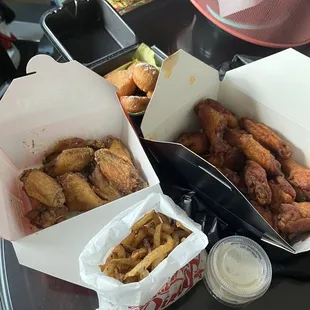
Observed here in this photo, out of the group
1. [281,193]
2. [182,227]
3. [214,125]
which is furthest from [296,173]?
[182,227]

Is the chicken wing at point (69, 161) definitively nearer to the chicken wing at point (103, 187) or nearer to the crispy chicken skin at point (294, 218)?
the chicken wing at point (103, 187)

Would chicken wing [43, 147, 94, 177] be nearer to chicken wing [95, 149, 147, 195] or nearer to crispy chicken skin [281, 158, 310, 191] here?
chicken wing [95, 149, 147, 195]

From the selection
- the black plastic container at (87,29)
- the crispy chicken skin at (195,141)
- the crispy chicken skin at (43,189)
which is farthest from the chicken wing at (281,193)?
the black plastic container at (87,29)

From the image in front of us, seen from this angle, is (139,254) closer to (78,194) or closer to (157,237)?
(157,237)

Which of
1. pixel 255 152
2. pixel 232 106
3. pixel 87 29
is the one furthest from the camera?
pixel 87 29

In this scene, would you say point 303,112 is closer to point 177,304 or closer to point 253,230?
point 253,230

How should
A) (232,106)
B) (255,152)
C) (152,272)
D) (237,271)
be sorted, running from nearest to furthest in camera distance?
(152,272), (237,271), (255,152), (232,106)

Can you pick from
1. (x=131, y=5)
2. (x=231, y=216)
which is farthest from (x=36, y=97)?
(x=131, y=5)
